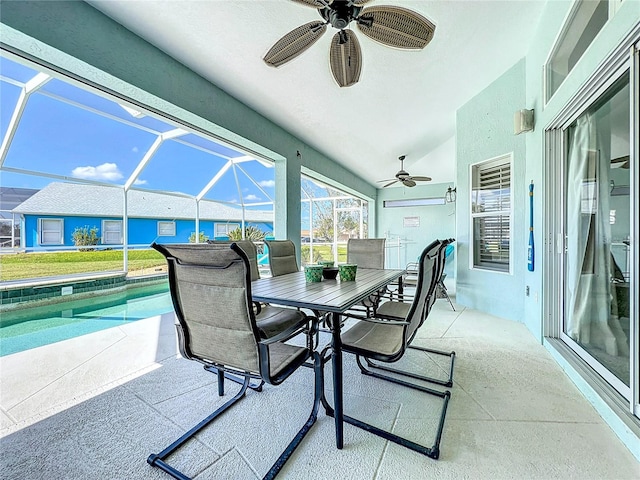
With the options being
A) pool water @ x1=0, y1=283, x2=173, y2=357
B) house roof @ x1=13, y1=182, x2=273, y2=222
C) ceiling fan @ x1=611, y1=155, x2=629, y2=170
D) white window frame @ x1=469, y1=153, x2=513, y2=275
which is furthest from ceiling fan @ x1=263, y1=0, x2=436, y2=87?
house roof @ x1=13, y1=182, x2=273, y2=222

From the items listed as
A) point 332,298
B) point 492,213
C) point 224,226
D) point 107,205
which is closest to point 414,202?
point 492,213

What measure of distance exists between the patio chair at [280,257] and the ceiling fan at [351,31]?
5.20ft

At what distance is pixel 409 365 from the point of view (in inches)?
90.0

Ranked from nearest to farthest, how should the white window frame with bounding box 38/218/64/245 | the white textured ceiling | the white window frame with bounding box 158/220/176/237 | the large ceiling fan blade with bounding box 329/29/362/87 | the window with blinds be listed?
the large ceiling fan blade with bounding box 329/29/362/87
the white textured ceiling
the window with blinds
the white window frame with bounding box 38/218/64/245
the white window frame with bounding box 158/220/176/237

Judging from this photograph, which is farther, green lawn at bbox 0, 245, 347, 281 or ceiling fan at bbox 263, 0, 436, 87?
green lawn at bbox 0, 245, 347, 281

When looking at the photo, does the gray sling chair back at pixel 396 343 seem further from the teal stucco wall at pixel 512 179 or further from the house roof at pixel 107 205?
Result: the house roof at pixel 107 205

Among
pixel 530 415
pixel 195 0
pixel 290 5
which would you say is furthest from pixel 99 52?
pixel 530 415

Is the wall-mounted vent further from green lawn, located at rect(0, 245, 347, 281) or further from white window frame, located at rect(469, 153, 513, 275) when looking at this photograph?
white window frame, located at rect(469, 153, 513, 275)

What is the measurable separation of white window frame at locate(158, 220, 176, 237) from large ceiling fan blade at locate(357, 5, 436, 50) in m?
8.42

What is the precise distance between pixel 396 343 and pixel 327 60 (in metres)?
2.64

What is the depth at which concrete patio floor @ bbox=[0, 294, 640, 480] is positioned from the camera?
1271 millimetres

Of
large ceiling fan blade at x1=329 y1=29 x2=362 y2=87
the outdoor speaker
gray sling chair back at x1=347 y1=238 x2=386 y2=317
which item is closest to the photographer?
large ceiling fan blade at x1=329 y1=29 x2=362 y2=87

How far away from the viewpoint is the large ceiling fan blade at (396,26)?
1639 millimetres

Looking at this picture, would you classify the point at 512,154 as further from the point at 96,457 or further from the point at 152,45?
the point at 96,457
